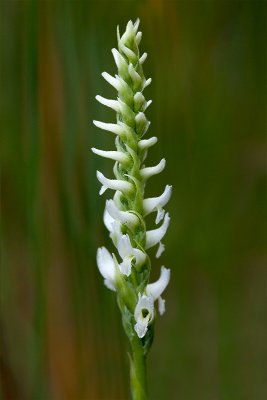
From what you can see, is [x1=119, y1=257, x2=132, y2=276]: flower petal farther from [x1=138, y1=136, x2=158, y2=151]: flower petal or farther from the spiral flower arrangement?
[x1=138, y1=136, x2=158, y2=151]: flower petal

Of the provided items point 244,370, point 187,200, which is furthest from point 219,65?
point 244,370

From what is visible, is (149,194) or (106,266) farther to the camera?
(149,194)

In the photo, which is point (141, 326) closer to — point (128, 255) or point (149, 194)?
point (128, 255)

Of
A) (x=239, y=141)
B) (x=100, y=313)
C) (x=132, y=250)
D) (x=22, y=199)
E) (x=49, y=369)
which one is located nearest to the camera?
(x=132, y=250)

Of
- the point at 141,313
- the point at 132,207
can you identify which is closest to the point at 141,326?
the point at 141,313

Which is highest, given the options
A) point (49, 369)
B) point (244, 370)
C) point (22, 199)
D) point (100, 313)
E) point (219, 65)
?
point (219, 65)

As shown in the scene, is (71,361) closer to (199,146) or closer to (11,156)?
(11,156)

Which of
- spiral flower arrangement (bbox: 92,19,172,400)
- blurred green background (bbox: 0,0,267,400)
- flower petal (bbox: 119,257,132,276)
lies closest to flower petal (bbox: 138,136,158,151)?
spiral flower arrangement (bbox: 92,19,172,400)
